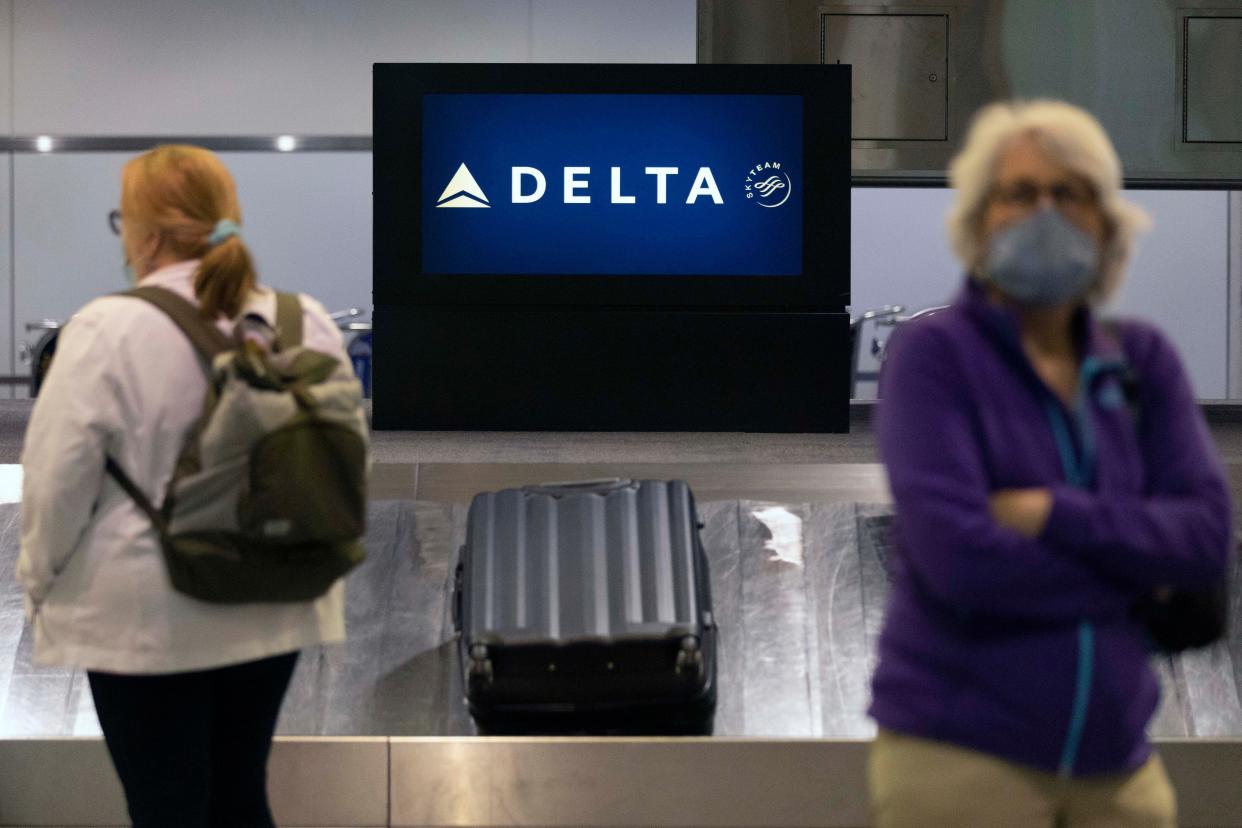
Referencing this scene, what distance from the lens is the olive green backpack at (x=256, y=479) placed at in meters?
2.25

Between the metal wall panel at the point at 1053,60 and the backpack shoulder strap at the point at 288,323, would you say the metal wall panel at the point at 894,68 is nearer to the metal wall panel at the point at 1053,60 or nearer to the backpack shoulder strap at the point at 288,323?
the metal wall panel at the point at 1053,60

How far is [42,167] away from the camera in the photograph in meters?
9.70

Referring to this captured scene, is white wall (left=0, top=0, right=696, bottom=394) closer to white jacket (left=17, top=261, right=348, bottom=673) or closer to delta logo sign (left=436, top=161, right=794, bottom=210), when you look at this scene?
delta logo sign (left=436, top=161, right=794, bottom=210)

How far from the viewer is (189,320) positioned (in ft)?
7.43

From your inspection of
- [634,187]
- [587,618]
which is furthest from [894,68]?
[587,618]

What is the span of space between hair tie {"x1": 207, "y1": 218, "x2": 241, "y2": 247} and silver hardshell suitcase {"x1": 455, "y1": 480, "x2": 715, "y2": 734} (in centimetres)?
144

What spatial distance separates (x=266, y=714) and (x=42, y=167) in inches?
319

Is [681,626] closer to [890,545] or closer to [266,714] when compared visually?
[890,545]

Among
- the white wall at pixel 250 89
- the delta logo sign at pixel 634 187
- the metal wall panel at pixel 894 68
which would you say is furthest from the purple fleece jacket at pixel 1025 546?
the white wall at pixel 250 89

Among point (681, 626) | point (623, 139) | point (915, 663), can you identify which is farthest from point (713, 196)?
point (915, 663)

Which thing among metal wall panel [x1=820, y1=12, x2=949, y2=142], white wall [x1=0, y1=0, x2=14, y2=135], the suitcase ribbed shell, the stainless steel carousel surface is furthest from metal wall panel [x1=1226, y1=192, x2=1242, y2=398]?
white wall [x1=0, y1=0, x2=14, y2=135]

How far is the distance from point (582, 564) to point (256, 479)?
5.02 ft

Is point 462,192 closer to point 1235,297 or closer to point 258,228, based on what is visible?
point 258,228

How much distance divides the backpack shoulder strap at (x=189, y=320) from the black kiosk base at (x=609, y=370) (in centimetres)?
330
